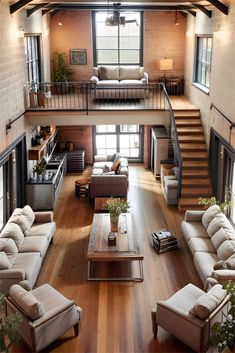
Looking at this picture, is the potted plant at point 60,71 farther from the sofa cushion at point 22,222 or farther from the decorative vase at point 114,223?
the decorative vase at point 114,223

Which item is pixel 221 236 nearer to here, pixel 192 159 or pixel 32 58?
pixel 192 159

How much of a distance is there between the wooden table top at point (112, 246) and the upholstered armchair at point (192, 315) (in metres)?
1.69

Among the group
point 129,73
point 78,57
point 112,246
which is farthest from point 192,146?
point 78,57

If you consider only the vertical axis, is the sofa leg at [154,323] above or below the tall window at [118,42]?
below

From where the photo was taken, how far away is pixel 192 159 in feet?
39.3

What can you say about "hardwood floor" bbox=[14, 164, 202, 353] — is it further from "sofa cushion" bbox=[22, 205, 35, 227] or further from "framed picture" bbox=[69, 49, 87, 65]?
"framed picture" bbox=[69, 49, 87, 65]

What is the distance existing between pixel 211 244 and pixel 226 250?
0.79 m

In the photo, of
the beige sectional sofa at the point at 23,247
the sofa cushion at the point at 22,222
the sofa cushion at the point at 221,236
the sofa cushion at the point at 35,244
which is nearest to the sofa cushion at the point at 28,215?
the beige sectional sofa at the point at 23,247

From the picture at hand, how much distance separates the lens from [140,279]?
789cm

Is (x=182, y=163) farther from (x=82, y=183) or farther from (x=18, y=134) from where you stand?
(x=18, y=134)

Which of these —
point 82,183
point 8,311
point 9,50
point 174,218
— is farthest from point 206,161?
point 8,311

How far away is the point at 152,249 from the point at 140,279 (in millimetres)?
1366

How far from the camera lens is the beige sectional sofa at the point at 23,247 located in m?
6.92

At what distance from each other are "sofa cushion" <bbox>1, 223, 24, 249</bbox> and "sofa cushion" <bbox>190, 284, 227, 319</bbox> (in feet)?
11.9
